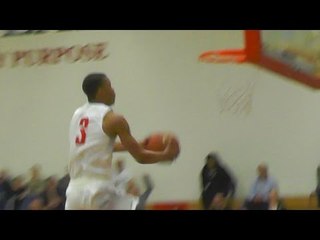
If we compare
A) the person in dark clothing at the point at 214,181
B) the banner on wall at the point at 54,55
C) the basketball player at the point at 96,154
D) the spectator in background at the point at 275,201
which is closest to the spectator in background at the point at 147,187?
the person in dark clothing at the point at 214,181

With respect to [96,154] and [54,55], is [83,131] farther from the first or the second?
[54,55]

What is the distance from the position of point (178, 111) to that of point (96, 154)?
15.9ft

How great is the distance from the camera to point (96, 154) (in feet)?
13.9

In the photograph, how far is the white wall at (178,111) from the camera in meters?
8.83

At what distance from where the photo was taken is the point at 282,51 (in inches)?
338

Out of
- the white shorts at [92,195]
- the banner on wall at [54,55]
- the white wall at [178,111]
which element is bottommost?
the white wall at [178,111]

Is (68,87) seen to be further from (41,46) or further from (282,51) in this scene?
(282,51)

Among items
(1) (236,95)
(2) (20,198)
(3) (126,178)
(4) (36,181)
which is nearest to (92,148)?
(3) (126,178)

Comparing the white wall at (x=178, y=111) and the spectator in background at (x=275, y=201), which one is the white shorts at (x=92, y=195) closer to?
the spectator in background at (x=275, y=201)

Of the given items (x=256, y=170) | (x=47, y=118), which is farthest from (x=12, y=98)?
(x=256, y=170)

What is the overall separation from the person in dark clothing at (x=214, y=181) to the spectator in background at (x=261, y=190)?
25 cm

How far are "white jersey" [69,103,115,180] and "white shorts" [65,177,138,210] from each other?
44mm

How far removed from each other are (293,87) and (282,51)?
0.53 m

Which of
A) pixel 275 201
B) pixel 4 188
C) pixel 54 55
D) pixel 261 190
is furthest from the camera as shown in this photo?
pixel 54 55
